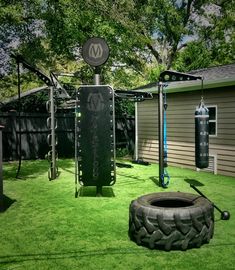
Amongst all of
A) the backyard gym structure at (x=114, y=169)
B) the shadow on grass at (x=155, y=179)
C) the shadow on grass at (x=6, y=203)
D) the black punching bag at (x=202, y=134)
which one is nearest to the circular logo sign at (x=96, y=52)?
the backyard gym structure at (x=114, y=169)

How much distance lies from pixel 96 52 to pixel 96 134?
1852mm

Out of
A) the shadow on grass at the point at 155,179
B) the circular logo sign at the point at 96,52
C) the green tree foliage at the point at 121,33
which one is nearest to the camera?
the circular logo sign at the point at 96,52

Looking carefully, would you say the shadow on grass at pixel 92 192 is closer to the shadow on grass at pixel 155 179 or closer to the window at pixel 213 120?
the shadow on grass at pixel 155 179

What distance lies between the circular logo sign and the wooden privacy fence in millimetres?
6475

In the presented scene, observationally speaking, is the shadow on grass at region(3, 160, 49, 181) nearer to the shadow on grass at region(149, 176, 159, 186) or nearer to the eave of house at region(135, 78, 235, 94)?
the shadow on grass at region(149, 176, 159, 186)

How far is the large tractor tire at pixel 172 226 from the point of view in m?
4.40

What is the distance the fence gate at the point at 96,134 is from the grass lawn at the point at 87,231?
2.10 feet

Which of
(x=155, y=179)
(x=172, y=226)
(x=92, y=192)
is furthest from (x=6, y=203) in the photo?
(x=155, y=179)

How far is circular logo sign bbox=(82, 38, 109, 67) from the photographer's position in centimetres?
750

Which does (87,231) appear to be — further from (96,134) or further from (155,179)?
(155,179)

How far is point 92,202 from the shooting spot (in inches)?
285

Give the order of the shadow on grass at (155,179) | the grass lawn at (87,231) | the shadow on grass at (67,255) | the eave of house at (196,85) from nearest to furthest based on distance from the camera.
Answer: the grass lawn at (87,231) → the shadow on grass at (67,255) → the shadow on grass at (155,179) → the eave of house at (196,85)

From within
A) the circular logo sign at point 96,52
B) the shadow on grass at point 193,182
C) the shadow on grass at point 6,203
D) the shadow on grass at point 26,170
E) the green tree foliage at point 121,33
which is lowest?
the shadow on grass at point 6,203

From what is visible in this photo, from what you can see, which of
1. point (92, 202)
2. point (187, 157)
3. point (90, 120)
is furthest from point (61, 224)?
point (187, 157)
